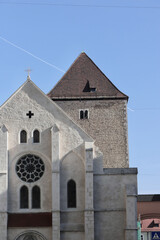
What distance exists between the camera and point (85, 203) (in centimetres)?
3997

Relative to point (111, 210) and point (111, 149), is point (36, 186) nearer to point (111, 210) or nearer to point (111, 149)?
point (111, 210)

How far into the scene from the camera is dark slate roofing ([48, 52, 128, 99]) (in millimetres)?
49594

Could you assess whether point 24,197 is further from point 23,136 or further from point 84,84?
point 84,84

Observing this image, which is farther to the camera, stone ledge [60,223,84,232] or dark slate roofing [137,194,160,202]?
dark slate roofing [137,194,160,202]

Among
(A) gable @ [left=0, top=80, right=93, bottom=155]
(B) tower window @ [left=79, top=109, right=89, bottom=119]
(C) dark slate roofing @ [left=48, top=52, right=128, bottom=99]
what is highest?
(C) dark slate roofing @ [left=48, top=52, right=128, bottom=99]

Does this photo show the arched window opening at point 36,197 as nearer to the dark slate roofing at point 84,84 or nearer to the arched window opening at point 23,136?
the arched window opening at point 23,136

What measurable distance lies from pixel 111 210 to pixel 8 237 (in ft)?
22.3

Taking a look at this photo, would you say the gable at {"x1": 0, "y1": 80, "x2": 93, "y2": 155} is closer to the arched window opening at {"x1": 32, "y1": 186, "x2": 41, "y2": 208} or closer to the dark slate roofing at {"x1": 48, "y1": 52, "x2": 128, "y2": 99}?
the arched window opening at {"x1": 32, "y1": 186, "x2": 41, "y2": 208}

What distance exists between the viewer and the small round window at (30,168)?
4109 cm

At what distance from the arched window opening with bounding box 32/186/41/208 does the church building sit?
0.21 ft

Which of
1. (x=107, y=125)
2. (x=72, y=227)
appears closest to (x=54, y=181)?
(x=72, y=227)

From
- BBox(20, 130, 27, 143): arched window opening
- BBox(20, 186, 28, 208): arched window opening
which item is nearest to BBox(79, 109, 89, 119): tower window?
BBox(20, 130, 27, 143): arched window opening

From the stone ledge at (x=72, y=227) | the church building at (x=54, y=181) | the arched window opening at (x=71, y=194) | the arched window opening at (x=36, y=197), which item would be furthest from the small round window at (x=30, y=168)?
the stone ledge at (x=72, y=227)

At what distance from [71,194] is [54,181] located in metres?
1.52
